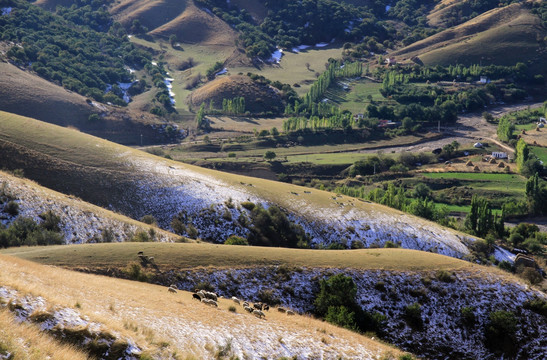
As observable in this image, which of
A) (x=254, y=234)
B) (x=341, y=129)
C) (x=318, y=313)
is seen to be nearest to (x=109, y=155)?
(x=254, y=234)

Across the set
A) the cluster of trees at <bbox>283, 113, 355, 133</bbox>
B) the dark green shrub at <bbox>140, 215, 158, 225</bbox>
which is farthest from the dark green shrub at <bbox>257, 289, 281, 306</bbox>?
the cluster of trees at <bbox>283, 113, 355, 133</bbox>

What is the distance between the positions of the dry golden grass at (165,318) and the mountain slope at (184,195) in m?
41.3

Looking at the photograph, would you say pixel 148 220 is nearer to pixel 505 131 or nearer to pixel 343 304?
pixel 343 304

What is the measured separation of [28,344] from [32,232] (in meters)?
46.3

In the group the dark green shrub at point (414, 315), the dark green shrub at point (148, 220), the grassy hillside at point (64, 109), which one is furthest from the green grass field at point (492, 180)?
the dark green shrub at point (414, 315)

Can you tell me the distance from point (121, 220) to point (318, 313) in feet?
115

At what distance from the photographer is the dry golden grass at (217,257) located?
49.7m

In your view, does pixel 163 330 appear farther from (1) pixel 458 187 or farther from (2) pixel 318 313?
(1) pixel 458 187

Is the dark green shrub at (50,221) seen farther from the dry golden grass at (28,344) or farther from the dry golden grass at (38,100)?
the dry golden grass at (38,100)

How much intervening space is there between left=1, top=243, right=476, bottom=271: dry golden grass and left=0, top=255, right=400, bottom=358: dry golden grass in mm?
8184

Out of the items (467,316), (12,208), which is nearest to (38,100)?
(12,208)

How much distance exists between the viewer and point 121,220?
73.8m

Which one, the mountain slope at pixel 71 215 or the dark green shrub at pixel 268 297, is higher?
the mountain slope at pixel 71 215

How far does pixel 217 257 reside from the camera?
5409 cm
